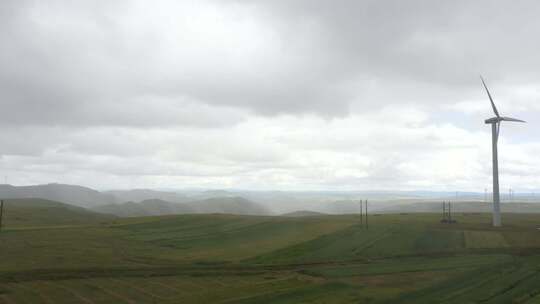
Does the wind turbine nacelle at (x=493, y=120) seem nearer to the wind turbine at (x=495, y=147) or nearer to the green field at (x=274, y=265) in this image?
the wind turbine at (x=495, y=147)

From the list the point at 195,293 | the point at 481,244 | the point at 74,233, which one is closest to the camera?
the point at 195,293

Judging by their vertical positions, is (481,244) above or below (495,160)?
A: below

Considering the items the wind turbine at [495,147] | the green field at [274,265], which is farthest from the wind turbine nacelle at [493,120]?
the green field at [274,265]

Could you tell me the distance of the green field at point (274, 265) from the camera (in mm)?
50062

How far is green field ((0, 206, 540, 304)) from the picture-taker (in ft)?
164

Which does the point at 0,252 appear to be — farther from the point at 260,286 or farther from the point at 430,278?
the point at 430,278

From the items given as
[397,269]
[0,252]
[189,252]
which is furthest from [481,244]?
[0,252]

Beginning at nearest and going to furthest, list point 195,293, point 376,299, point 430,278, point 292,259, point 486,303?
1. point 486,303
2. point 376,299
3. point 195,293
4. point 430,278
5. point 292,259

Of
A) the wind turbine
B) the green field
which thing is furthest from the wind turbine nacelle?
the green field

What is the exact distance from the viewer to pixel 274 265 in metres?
72.2

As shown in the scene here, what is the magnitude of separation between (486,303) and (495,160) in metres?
89.1

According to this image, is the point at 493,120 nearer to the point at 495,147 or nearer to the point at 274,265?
the point at 495,147

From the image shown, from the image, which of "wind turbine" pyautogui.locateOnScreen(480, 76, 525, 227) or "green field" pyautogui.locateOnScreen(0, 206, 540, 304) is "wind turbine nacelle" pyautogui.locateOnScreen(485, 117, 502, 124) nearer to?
"wind turbine" pyautogui.locateOnScreen(480, 76, 525, 227)

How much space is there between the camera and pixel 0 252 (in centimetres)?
8138
